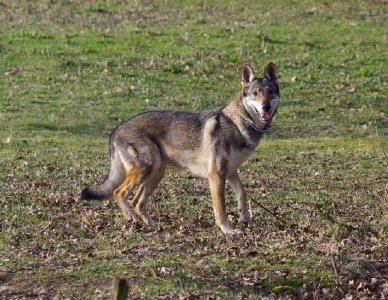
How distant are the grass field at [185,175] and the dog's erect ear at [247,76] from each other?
1660 millimetres

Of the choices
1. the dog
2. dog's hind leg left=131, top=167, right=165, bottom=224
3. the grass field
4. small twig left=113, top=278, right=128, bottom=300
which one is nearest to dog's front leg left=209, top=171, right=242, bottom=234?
the dog

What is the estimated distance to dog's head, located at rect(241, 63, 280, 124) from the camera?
10.9 metres

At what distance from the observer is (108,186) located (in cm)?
1120

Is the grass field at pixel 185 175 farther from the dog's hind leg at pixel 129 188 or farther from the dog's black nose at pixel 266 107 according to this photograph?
the dog's black nose at pixel 266 107

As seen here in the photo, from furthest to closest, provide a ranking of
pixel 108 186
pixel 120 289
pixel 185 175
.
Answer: pixel 185 175 < pixel 108 186 < pixel 120 289

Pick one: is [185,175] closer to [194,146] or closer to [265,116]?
[194,146]

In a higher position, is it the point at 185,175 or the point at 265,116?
the point at 265,116

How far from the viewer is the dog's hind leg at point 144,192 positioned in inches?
441

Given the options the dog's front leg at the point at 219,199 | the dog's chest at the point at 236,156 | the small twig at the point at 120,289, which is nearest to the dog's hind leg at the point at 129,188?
the dog's front leg at the point at 219,199

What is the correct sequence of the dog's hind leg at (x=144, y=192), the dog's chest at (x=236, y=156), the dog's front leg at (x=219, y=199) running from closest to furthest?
1. the dog's front leg at (x=219, y=199)
2. the dog's chest at (x=236, y=156)
3. the dog's hind leg at (x=144, y=192)

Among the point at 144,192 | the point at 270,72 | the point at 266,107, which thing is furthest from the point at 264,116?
the point at 144,192

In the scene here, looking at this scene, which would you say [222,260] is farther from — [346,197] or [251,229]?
[346,197]

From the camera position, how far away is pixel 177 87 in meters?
21.4

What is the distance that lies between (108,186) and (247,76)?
7.39 ft
